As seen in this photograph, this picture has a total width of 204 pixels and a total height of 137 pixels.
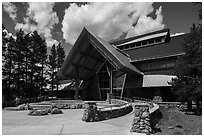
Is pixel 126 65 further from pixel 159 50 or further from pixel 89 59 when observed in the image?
pixel 89 59

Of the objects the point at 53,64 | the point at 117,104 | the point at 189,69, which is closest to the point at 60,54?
Result: the point at 53,64

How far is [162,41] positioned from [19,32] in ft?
80.6

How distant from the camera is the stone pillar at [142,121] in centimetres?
776

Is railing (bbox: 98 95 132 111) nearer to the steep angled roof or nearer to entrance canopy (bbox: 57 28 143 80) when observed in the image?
entrance canopy (bbox: 57 28 143 80)

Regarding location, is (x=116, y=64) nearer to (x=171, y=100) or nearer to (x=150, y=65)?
(x=150, y=65)

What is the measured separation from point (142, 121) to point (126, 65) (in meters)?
16.1

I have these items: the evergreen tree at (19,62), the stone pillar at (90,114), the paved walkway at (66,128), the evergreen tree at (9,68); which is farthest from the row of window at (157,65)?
the evergreen tree at (9,68)

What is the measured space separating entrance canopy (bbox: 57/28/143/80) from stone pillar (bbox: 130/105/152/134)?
15065 millimetres

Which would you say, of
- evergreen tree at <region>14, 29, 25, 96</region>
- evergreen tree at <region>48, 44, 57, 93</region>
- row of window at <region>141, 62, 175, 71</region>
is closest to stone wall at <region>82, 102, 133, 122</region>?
row of window at <region>141, 62, 175, 71</region>

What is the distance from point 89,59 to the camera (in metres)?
30.0

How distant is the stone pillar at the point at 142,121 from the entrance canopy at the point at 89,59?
15065 mm

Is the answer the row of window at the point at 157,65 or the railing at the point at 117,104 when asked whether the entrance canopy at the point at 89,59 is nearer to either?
the row of window at the point at 157,65

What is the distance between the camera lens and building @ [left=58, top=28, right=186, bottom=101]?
2509cm

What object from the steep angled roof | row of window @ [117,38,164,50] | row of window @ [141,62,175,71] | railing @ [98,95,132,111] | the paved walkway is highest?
row of window @ [117,38,164,50]
